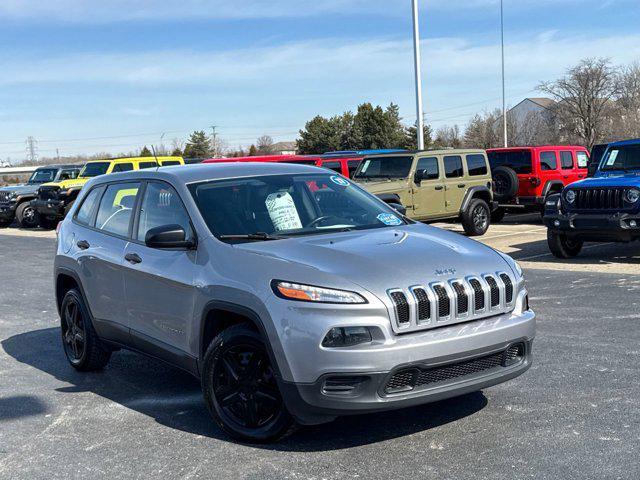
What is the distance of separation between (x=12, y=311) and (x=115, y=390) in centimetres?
431

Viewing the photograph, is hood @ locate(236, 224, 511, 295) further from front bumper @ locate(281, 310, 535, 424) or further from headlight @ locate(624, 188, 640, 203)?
headlight @ locate(624, 188, 640, 203)

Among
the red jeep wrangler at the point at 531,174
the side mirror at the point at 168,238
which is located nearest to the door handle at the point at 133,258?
the side mirror at the point at 168,238

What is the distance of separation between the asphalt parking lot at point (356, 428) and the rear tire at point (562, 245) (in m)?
5.13

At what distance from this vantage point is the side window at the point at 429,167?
1688 cm

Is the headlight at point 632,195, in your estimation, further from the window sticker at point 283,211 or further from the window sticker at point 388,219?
the window sticker at point 283,211

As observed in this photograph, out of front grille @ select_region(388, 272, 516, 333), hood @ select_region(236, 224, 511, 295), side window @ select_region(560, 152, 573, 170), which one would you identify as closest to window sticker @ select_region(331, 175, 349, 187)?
hood @ select_region(236, 224, 511, 295)

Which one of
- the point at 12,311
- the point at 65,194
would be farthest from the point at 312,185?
the point at 65,194

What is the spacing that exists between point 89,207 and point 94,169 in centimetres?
1817

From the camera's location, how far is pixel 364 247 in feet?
15.2

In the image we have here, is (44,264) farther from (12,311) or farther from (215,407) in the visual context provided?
(215,407)

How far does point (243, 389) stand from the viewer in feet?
15.0

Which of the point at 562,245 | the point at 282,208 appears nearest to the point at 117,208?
the point at 282,208

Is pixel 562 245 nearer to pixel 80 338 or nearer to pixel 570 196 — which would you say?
pixel 570 196

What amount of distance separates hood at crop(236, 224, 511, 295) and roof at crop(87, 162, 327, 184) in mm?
838
